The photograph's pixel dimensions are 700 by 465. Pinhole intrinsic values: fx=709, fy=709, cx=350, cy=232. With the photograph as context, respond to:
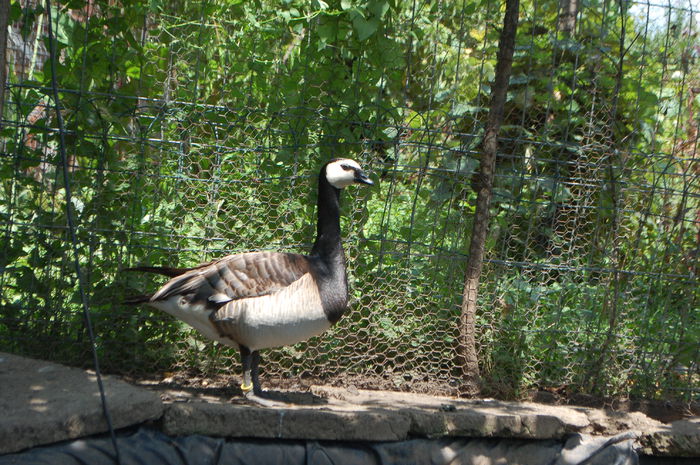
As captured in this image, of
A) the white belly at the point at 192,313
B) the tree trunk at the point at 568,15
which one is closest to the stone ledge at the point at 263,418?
the white belly at the point at 192,313

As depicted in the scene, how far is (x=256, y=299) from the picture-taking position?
399 cm

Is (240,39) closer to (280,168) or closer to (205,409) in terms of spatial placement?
(280,168)

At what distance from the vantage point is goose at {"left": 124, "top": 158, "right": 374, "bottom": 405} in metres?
3.97

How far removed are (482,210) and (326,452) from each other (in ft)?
6.59

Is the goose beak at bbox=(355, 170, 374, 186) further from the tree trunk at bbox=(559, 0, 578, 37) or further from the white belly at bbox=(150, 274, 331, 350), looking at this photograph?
the tree trunk at bbox=(559, 0, 578, 37)

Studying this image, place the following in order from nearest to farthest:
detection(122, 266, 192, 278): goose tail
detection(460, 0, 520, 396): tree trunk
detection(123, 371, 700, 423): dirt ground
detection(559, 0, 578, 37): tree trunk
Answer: detection(122, 266, 192, 278): goose tail < detection(123, 371, 700, 423): dirt ground < detection(460, 0, 520, 396): tree trunk < detection(559, 0, 578, 37): tree trunk

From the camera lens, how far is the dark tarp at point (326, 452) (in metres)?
3.53

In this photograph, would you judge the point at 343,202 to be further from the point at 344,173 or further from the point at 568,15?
the point at 568,15

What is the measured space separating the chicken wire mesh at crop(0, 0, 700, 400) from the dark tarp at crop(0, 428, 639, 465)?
0.80 meters

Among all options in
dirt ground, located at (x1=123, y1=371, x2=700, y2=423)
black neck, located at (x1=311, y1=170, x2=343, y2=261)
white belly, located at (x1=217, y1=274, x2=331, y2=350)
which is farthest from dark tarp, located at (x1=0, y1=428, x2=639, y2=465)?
black neck, located at (x1=311, y1=170, x2=343, y2=261)

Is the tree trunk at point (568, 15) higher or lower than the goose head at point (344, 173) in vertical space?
higher

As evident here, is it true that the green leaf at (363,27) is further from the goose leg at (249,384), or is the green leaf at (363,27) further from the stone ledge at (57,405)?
the stone ledge at (57,405)

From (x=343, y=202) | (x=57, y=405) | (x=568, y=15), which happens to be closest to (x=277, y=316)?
(x=57, y=405)

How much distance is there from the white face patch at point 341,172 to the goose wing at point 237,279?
0.57m
